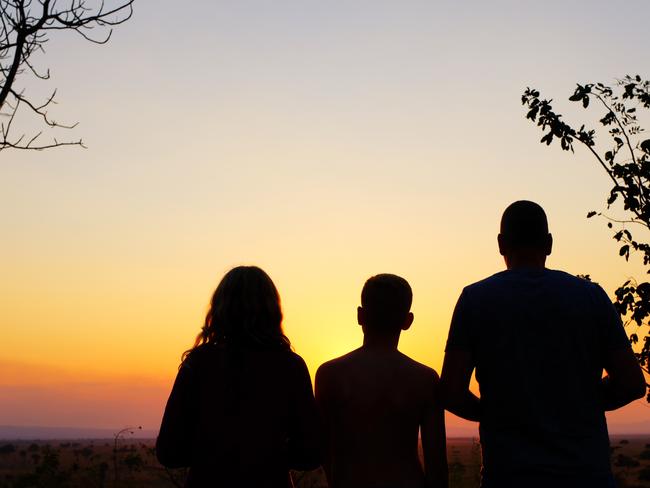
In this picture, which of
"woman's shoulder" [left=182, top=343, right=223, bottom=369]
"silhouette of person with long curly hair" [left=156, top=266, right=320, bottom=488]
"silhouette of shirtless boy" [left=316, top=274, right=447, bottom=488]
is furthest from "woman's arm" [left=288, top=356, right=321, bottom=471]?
"woman's shoulder" [left=182, top=343, right=223, bottom=369]

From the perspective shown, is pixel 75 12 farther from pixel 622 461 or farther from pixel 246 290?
pixel 622 461

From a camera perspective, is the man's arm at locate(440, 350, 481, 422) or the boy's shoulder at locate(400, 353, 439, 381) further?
the boy's shoulder at locate(400, 353, 439, 381)

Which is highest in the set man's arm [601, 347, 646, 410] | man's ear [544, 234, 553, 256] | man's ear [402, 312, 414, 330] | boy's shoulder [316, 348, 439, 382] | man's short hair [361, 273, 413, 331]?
man's ear [544, 234, 553, 256]

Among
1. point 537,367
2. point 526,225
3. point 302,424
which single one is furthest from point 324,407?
point 526,225

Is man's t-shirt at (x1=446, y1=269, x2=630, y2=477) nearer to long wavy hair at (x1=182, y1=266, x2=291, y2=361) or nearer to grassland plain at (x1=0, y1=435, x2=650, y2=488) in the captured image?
long wavy hair at (x1=182, y1=266, x2=291, y2=361)

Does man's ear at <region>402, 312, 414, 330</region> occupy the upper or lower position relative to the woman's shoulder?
upper

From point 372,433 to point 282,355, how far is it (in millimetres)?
628

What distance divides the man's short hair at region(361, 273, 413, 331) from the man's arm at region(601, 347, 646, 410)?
105 centimetres

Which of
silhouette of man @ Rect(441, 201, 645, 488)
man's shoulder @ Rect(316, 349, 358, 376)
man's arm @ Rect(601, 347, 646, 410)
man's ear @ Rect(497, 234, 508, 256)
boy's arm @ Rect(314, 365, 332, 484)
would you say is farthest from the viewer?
man's shoulder @ Rect(316, 349, 358, 376)

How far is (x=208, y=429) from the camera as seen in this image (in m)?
4.49

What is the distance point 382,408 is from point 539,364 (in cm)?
87

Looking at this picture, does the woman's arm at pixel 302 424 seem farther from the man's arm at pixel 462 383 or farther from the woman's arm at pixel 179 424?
the man's arm at pixel 462 383

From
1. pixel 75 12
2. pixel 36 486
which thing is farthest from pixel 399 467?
pixel 36 486

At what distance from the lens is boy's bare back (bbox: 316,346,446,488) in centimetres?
473
